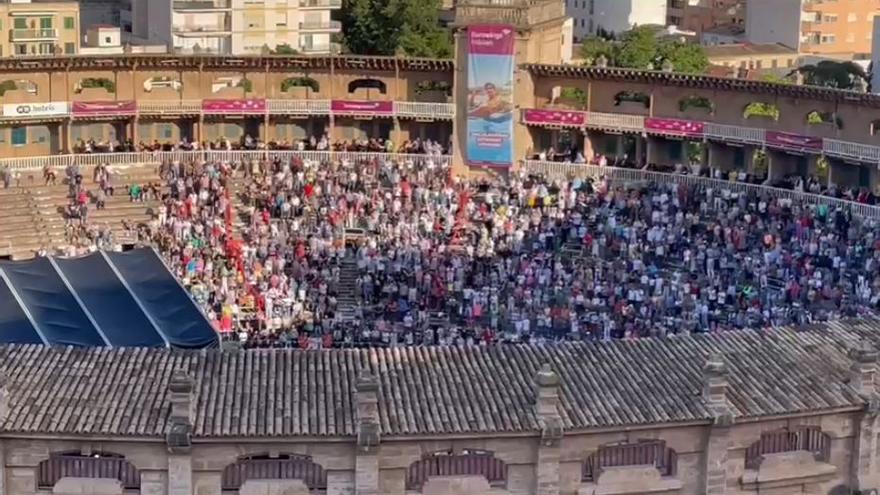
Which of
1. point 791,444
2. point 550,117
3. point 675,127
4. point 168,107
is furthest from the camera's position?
point 168,107

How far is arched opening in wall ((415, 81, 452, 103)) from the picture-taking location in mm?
97250

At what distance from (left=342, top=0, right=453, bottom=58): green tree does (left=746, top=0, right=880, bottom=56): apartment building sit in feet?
120

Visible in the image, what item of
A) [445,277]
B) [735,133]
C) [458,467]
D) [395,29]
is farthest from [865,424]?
[395,29]

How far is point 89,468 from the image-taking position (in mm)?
40594

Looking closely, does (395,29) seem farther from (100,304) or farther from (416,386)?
→ (416,386)

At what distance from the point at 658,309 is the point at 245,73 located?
3354 centimetres

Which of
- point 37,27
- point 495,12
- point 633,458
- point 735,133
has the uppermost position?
point 495,12

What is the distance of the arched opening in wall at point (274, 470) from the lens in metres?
40.6

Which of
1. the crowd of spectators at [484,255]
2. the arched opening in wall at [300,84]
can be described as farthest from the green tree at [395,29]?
the crowd of spectators at [484,255]

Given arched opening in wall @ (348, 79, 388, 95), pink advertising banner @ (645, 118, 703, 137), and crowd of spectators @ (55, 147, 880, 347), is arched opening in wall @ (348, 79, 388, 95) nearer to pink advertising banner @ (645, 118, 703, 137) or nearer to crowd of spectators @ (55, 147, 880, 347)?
crowd of spectators @ (55, 147, 880, 347)

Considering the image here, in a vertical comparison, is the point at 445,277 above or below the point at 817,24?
below

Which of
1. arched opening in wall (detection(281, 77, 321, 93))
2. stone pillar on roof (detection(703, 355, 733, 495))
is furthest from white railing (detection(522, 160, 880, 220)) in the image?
stone pillar on roof (detection(703, 355, 733, 495))

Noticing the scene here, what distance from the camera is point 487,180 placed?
92.1m

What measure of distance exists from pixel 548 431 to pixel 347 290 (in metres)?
36.0
